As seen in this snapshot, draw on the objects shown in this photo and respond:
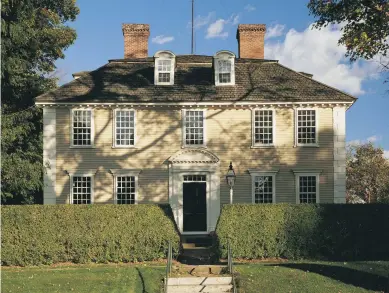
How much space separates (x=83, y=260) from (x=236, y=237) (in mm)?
5688

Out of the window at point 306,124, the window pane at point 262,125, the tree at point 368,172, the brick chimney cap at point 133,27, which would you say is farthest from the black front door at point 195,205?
the tree at point 368,172

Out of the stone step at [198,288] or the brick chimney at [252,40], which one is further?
the brick chimney at [252,40]

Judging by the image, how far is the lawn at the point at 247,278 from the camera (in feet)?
47.3

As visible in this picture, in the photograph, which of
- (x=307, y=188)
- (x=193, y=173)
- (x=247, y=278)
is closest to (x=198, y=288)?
(x=247, y=278)

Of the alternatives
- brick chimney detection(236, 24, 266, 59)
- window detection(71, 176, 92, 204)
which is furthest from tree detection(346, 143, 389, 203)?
window detection(71, 176, 92, 204)

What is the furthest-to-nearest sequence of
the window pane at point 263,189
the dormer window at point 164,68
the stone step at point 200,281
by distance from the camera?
the dormer window at point 164,68 < the window pane at point 263,189 < the stone step at point 200,281

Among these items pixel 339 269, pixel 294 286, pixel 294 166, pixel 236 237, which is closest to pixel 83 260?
pixel 236 237

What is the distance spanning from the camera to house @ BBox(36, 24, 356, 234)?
24250mm

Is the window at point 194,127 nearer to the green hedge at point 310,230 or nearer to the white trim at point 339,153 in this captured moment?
the white trim at point 339,153

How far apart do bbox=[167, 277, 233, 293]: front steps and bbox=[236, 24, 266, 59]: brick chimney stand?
1695 cm

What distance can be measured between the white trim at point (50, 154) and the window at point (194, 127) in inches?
257

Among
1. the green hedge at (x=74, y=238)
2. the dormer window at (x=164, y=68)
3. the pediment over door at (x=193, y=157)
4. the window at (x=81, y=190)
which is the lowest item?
the green hedge at (x=74, y=238)

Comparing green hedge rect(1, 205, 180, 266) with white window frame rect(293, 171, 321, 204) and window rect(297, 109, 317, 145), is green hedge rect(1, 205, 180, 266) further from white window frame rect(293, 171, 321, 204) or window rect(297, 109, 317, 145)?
window rect(297, 109, 317, 145)

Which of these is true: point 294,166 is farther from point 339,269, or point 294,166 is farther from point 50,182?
point 50,182
